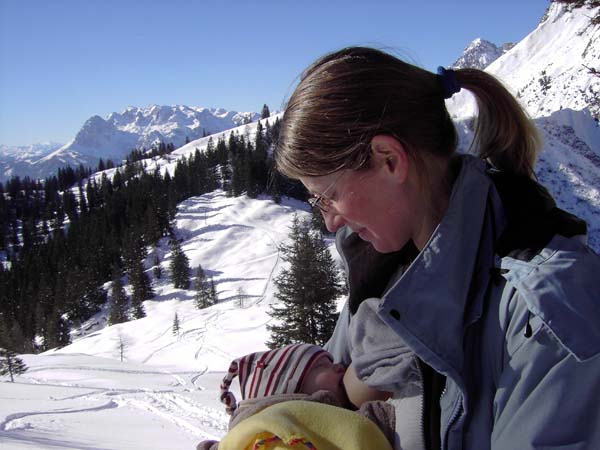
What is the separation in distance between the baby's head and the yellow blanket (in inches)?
12.6

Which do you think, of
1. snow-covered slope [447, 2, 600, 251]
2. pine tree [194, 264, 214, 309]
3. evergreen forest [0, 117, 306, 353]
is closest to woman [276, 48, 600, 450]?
snow-covered slope [447, 2, 600, 251]

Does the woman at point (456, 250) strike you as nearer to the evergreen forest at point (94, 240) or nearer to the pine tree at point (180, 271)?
the evergreen forest at point (94, 240)

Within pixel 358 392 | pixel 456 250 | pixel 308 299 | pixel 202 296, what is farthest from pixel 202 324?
pixel 456 250

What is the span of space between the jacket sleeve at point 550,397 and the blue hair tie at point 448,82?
0.85 metres

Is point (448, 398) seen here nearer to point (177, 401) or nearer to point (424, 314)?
point (424, 314)

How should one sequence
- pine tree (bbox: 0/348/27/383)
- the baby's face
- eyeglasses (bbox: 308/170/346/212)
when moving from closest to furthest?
eyeglasses (bbox: 308/170/346/212) → the baby's face → pine tree (bbox: 0/348/27/383)

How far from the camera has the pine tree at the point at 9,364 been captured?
65.8ft

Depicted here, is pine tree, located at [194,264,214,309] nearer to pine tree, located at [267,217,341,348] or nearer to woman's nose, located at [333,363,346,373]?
pine tree, located at [267,217,341,348]

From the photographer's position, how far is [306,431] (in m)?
1.59

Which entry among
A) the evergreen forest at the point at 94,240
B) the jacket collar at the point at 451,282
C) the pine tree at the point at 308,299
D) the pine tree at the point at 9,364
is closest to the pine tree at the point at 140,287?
the evergreen forest at the point at 94,240

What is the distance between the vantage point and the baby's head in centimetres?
204

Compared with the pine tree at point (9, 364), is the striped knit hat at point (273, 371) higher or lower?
higher

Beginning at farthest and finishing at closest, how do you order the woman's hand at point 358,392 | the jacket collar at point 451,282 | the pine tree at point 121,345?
the pine tree at point 121,345
the woman's hand at point 358,392
the jacket collar at point 451,282

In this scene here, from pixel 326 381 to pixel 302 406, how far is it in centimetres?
35
